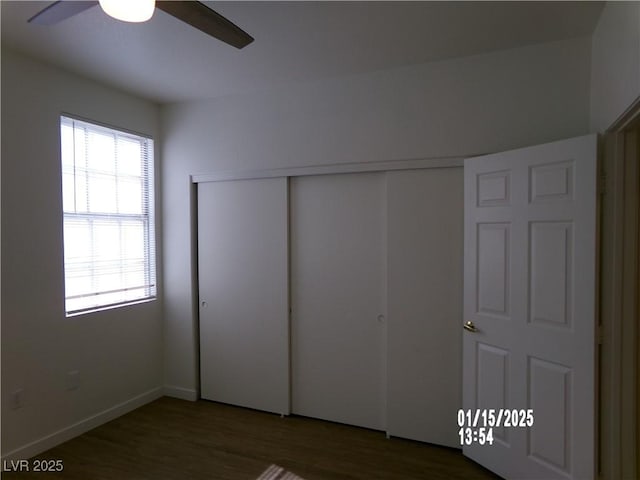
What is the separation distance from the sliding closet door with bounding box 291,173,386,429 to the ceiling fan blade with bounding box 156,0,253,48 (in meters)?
1.50

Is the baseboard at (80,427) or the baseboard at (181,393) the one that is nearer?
the baseboard at (80,427)

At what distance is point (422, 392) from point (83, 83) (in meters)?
3.46

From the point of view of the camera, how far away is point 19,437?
2.57 metres

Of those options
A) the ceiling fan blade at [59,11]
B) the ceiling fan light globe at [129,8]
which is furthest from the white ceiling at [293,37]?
the ceiling fan light globe at [129,8]

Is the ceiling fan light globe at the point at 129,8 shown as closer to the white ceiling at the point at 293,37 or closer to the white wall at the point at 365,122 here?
the white ceiling at the point at 293,37

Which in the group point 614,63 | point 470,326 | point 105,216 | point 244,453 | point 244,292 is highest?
point 614,63

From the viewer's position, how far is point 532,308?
226 cm

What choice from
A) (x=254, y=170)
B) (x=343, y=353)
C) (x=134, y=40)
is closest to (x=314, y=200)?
(x=254, y=170)

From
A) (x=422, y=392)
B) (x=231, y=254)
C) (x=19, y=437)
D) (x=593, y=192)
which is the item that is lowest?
(x=19, y=437)

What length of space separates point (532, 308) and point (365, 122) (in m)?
1.70

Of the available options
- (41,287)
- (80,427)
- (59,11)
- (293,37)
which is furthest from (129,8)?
(80,427)

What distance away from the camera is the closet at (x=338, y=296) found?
9.09 ft

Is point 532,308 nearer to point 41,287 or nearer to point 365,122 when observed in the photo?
point 365,122

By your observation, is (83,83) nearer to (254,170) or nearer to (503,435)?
(254,170)
